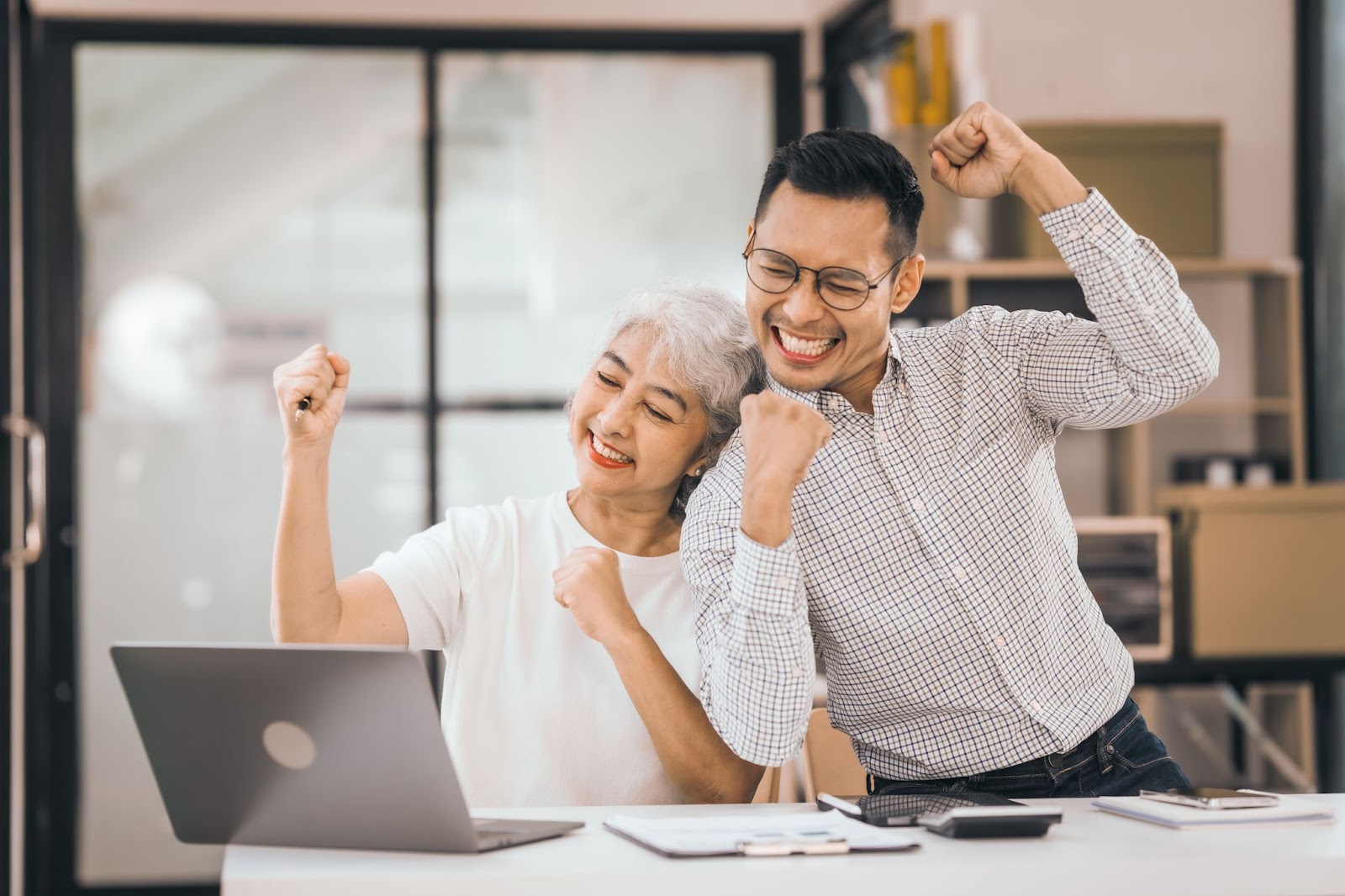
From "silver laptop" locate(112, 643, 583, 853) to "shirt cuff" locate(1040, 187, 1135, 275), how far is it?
2.88ft

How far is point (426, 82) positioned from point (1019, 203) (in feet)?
5.87

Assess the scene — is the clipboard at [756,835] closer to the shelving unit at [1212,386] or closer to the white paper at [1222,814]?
the white paper at [1222,814]

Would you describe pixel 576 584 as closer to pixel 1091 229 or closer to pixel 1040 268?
pixel 1091 229

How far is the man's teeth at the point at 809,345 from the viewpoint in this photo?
1.59 m

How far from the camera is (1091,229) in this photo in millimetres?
1579

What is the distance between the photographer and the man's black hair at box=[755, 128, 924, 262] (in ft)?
5.23

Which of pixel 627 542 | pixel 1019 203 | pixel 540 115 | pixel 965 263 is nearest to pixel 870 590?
pixel 627 542

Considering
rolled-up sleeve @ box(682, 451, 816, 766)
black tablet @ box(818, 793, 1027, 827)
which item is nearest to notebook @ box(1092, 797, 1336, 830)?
black tablet @ box(818, 793, 1027, 827)

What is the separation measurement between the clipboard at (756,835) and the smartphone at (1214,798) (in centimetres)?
33

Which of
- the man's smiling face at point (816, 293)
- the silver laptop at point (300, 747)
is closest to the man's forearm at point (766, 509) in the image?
the man's smiling face at point (816, 293)

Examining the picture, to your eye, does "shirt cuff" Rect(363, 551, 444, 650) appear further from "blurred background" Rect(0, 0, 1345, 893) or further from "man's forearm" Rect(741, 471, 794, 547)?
"blurred background" Rect(0, 0, 1345, 893)

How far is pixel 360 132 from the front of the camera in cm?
412

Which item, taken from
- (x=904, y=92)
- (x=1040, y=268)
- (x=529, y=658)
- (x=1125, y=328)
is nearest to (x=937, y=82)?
(x=904, y=92)

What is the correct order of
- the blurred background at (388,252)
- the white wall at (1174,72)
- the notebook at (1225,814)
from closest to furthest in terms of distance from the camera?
the notebook at (1225,814) → the white wall at (1174,72) → the blurred background at (388,252)
